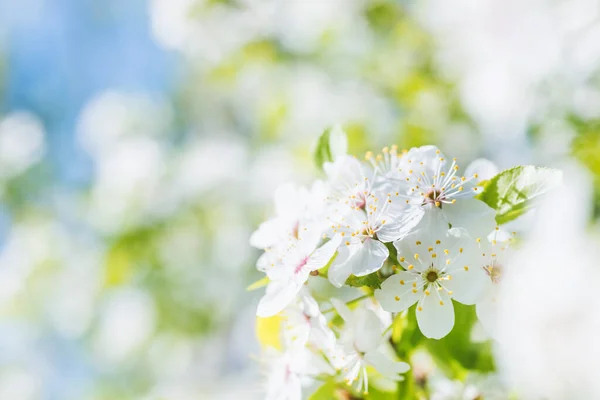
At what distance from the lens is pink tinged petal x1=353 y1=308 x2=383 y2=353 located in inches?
19.1

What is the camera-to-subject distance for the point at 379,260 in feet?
1.50

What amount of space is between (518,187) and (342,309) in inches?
7.0

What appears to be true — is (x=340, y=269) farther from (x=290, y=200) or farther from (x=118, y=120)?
(x=118, y=120)

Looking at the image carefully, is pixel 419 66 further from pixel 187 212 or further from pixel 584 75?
pixel 187 212

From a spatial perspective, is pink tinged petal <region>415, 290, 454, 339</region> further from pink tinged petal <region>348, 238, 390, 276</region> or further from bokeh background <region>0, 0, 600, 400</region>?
bokeh background <region>0, 0, 600, 400</region>

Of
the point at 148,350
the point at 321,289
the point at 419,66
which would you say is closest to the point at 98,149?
the point at 148,350

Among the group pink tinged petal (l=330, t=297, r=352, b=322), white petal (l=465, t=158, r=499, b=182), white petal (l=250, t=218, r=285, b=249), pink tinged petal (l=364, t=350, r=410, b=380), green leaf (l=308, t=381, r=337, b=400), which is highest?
white petal (l=250, t=218, r=285, b=249)

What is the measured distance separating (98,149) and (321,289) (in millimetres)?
2079

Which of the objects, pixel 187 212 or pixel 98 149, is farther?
pixel 98 149

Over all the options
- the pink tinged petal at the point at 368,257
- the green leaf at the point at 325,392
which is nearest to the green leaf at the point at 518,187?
the pink tinged petal at the point at 368,257

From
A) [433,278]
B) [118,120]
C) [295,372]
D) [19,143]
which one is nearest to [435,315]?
[433,278]

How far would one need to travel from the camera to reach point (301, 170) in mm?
1673

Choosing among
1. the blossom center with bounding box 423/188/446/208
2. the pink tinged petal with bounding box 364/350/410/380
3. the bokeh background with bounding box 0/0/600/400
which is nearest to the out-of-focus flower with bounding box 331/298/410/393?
the pink tinged petal with bounding box 364/350/410/380

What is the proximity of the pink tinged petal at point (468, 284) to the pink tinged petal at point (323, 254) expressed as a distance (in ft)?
0.32
